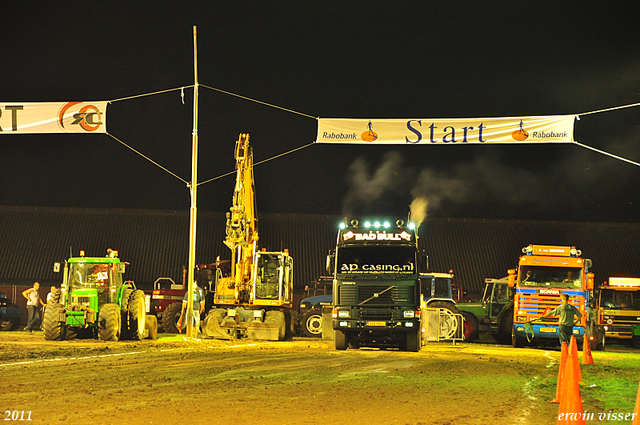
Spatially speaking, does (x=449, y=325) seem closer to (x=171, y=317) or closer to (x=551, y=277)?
(x=551, y=277)

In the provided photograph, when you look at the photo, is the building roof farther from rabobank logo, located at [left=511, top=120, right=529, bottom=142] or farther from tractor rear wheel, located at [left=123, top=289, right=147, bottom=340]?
rabobank logo, located at [left=511, top=120, right=529, bottom=142]

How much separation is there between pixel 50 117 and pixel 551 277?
54.9ft

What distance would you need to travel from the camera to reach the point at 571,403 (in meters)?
8.10

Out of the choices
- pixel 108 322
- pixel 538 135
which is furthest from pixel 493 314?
pixel 108 322

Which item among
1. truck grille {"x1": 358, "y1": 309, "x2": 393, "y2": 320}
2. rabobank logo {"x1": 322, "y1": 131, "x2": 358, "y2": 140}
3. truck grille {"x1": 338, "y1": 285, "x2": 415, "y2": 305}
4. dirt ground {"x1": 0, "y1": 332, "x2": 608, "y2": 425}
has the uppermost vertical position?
rabobank logo {"x1": 322, "y1": 131, "x2": 358, "y2": 140}

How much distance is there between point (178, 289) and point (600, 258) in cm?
2459

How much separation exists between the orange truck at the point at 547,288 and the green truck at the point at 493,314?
280cm

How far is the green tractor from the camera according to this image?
2369 centimetres

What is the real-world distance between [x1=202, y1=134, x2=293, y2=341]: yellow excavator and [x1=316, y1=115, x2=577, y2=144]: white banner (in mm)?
6674

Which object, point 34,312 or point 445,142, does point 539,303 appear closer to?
point 445,142

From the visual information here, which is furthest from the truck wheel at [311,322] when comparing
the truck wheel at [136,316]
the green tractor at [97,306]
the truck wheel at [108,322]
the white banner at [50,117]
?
the white banner at [50,117]

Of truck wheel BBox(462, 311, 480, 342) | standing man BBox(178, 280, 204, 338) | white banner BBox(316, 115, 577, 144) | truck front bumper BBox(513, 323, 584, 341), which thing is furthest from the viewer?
truck wheel BBox(462, 311, 480, 342)

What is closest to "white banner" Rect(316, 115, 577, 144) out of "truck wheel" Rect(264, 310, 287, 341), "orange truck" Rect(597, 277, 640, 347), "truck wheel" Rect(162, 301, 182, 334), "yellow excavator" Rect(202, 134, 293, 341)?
"yellow excavator" Rect(202, 134, 293, 341)

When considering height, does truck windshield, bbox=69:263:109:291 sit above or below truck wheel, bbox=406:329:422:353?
above
